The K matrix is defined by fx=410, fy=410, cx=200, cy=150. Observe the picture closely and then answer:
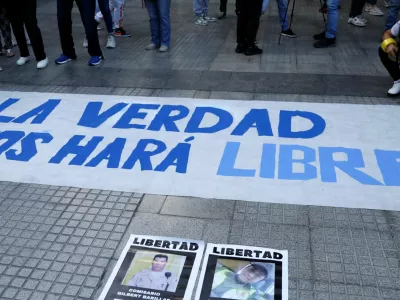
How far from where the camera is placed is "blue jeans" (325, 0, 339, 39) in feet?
20.2

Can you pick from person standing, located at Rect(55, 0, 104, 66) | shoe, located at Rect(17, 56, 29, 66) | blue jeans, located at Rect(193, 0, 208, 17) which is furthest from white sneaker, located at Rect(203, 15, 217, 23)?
shoe, located at Rect(17, 56, 29, 66)

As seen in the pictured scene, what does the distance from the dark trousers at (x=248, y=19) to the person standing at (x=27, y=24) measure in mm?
2928

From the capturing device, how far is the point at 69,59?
246 inches

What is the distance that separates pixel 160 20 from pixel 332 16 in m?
2.63

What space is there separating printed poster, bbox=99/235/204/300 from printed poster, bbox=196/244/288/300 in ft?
0.28

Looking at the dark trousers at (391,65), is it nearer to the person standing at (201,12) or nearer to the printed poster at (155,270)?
the printed poster at (155,270)

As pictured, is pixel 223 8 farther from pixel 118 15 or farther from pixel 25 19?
pixel 25 19

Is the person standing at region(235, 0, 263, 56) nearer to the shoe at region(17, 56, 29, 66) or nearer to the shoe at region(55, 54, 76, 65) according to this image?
the shoe at region(55, 54, 76, 65)

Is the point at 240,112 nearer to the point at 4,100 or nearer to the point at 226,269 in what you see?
the point at 226,269

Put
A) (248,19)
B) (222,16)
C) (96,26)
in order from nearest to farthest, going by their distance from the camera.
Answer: (96,26), (248,19), (222,16)

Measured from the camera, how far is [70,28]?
19.7 ft

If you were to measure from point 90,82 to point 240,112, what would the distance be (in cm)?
218

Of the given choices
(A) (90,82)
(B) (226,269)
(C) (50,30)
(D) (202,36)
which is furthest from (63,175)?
(C) (50,30)

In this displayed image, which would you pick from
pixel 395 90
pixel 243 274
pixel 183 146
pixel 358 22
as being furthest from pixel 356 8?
pixel 243 274
